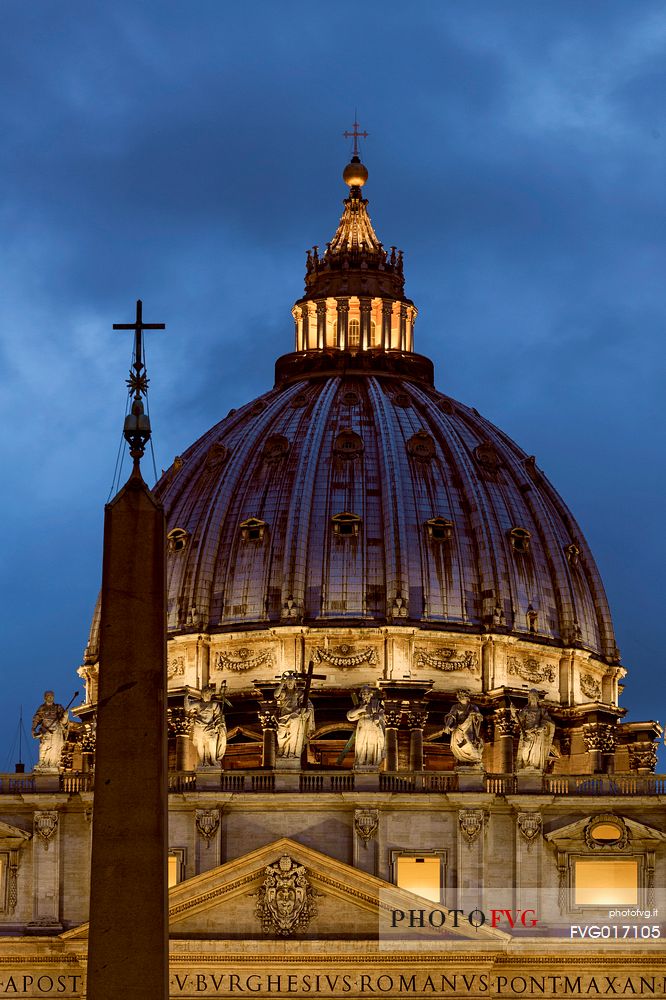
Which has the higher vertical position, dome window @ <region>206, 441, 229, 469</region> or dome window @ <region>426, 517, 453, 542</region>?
dome window @ <region>206, 441, 229, 469</region>

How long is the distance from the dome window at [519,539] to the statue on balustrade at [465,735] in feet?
103

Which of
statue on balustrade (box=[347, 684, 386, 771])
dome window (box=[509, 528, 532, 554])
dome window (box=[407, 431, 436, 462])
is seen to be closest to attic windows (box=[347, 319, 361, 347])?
dome window (box=[407, 431, 436, 462])

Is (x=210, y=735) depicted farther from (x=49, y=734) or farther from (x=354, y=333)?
(x=354, y=333)

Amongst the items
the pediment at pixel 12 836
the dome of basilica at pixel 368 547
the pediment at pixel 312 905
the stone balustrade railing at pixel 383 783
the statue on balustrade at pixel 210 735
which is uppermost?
the dome of basilica at pixel 368 547

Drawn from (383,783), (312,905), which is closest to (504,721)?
(383,783)

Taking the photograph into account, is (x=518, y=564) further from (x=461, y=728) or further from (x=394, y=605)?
(x=461, y=728)

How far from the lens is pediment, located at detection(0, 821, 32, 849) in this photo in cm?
7425

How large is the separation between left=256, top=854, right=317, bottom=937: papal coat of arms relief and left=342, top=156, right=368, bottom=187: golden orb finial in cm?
5257

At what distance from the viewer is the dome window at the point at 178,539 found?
108 m

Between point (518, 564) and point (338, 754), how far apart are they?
17.8 meters

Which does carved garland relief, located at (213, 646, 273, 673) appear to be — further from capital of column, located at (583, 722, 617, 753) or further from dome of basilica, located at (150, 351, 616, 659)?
capital of column, located at (583, 722, 617, 753)

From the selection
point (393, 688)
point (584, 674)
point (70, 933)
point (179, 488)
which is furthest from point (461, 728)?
point (179, 488)

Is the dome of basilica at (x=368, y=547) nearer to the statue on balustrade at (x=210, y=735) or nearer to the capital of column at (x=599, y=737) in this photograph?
the capital of column at (x=599, y=737)

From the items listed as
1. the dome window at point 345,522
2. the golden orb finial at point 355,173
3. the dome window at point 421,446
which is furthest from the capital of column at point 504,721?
the golden orb finial at point 355,173
